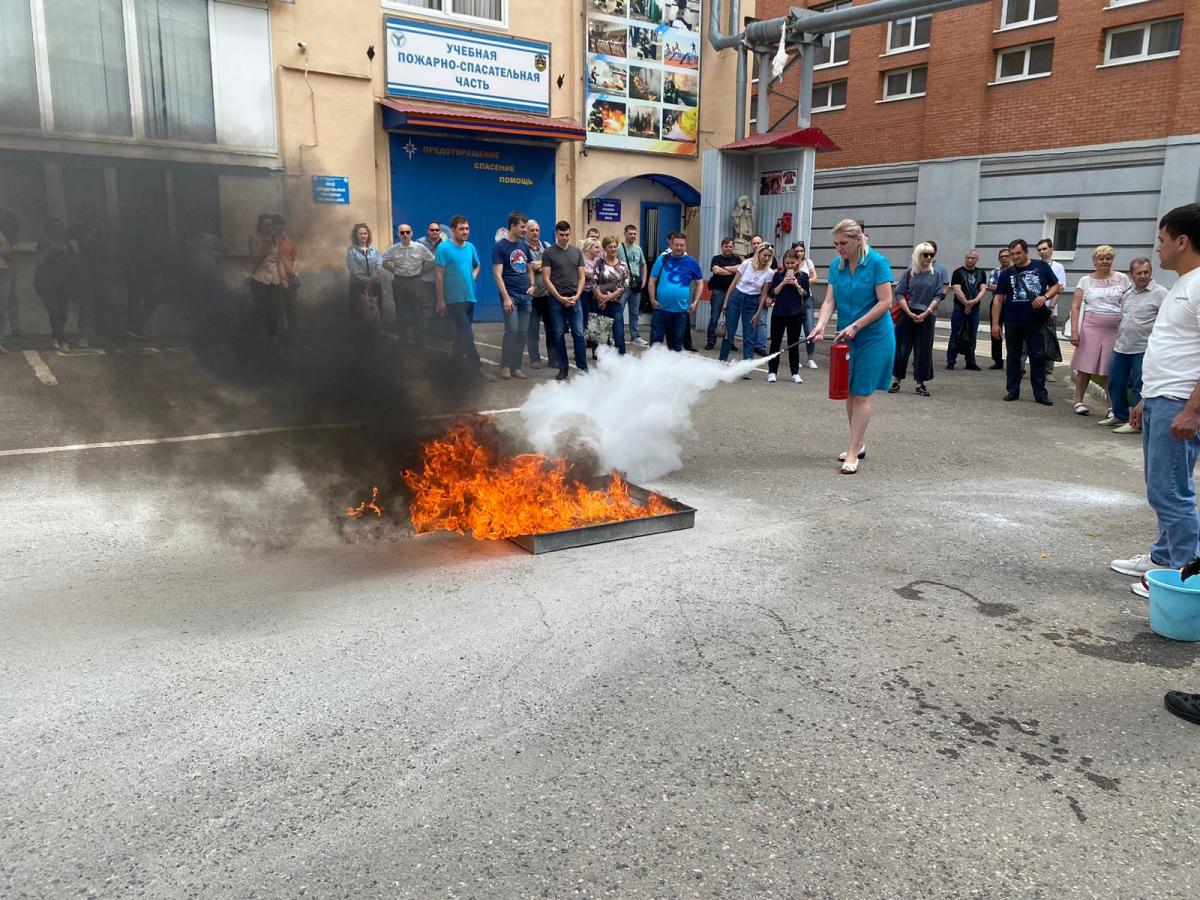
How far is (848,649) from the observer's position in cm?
378

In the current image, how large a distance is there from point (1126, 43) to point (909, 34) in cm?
562

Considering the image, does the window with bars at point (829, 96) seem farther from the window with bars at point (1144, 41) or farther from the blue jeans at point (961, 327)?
the blue jeans at point (961, 327)

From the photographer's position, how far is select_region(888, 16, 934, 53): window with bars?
75.5 feet

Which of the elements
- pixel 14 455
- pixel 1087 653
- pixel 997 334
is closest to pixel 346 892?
pixel 1087 653

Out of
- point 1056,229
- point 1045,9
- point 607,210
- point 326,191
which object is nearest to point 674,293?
point 326,191

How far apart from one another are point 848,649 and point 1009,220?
820 inches

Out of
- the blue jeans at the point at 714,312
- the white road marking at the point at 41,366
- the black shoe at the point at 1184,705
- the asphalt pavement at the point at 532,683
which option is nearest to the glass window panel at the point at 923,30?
the blue jeans at the point at 714,312

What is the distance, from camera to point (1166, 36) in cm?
1867

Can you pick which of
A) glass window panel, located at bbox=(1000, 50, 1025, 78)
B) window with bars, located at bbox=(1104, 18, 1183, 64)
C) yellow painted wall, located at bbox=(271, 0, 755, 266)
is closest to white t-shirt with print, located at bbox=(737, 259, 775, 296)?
yellow painted wall, located at bbox=(271, 0, 755, 266)

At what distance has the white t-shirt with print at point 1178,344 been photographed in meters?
3.93

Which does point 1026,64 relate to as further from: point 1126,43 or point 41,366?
point 41,366

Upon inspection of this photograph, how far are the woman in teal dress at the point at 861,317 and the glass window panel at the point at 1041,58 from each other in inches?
706

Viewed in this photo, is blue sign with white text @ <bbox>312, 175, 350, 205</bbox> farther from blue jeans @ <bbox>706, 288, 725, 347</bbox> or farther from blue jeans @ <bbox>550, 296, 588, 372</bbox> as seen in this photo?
blue jeans @ <bbox>706, 288, 725, 347</bbox>

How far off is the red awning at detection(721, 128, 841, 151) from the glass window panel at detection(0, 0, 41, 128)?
39.9ft
